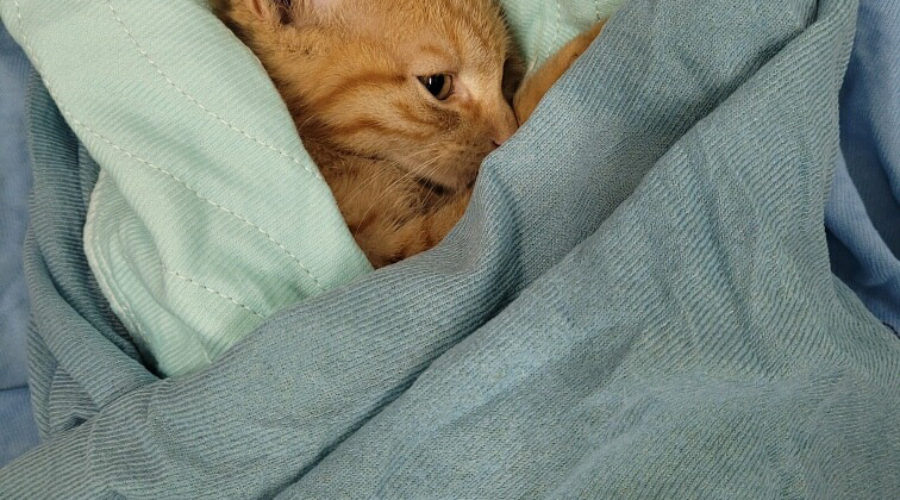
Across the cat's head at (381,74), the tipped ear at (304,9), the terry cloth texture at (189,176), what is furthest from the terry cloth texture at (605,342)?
the tipped ear at (304,9)

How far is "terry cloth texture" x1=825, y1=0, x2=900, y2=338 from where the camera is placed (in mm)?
1004

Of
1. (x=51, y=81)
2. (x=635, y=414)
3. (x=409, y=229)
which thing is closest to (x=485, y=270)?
(x=635, y=414)

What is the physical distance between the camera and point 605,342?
74 centimetres

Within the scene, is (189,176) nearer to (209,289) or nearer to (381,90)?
(209,289)

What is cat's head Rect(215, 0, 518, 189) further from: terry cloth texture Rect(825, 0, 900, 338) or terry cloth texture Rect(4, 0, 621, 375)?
terry cloth texture Rect(825, 0, 900, 338)

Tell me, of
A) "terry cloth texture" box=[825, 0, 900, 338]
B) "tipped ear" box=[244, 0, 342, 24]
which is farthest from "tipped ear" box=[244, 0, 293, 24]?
"terry cloth texture" box=[825, 0, 900, 338]

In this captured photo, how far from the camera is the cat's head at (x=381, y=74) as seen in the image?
1.21 m

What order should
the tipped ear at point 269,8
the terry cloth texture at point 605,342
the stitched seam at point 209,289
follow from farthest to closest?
the tipped ear at point 269,8 < the stitched seam at point 209,289 < the terry cloth texture at point 605,342

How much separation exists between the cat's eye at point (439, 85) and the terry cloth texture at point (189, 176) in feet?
1.00

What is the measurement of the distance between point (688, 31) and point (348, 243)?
51 centimetres

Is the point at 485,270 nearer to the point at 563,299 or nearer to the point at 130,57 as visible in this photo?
the point at 563,299

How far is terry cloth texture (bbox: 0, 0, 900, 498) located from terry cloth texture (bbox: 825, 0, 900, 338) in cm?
19

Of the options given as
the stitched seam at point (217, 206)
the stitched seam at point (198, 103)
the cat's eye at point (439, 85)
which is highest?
the stitched seam at point (198, 103)

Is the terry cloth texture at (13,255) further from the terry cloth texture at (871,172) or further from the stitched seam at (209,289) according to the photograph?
the terry cloth texture at (871,172)
